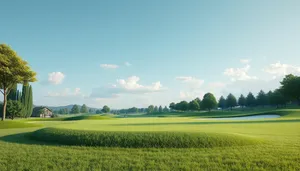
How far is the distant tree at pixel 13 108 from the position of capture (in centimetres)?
6719

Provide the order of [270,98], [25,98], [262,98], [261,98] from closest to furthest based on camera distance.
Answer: [25,98], [270,98], [262,98], [261,98]

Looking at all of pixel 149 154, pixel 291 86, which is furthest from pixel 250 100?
→ pixel 149 154

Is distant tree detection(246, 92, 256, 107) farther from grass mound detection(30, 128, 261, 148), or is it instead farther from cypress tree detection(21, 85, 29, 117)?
cypress tree detection(21, 85, 29, 117)

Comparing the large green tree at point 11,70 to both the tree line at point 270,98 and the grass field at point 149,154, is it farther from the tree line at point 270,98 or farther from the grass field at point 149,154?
the tree line at point 270,98

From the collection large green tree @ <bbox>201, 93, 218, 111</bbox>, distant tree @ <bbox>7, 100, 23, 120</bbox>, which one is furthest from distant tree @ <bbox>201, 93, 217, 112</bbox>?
distant tree @ <bbox>7, 100, 23, 120</bbox>

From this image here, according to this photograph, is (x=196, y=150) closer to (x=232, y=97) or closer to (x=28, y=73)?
(x=28, y=73)

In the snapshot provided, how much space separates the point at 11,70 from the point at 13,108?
44700 millimetres

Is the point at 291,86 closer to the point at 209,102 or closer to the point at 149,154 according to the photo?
the point at 209,102

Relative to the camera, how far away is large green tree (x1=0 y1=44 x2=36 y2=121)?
3100cm

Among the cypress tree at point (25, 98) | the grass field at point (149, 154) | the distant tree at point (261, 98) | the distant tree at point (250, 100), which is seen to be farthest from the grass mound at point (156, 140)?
the distant tree at point (250, 100)

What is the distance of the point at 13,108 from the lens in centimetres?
6812

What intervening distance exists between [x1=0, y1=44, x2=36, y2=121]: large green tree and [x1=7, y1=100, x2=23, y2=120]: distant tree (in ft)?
129

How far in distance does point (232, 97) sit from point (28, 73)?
9054 centimetres

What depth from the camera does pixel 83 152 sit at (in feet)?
35.2
